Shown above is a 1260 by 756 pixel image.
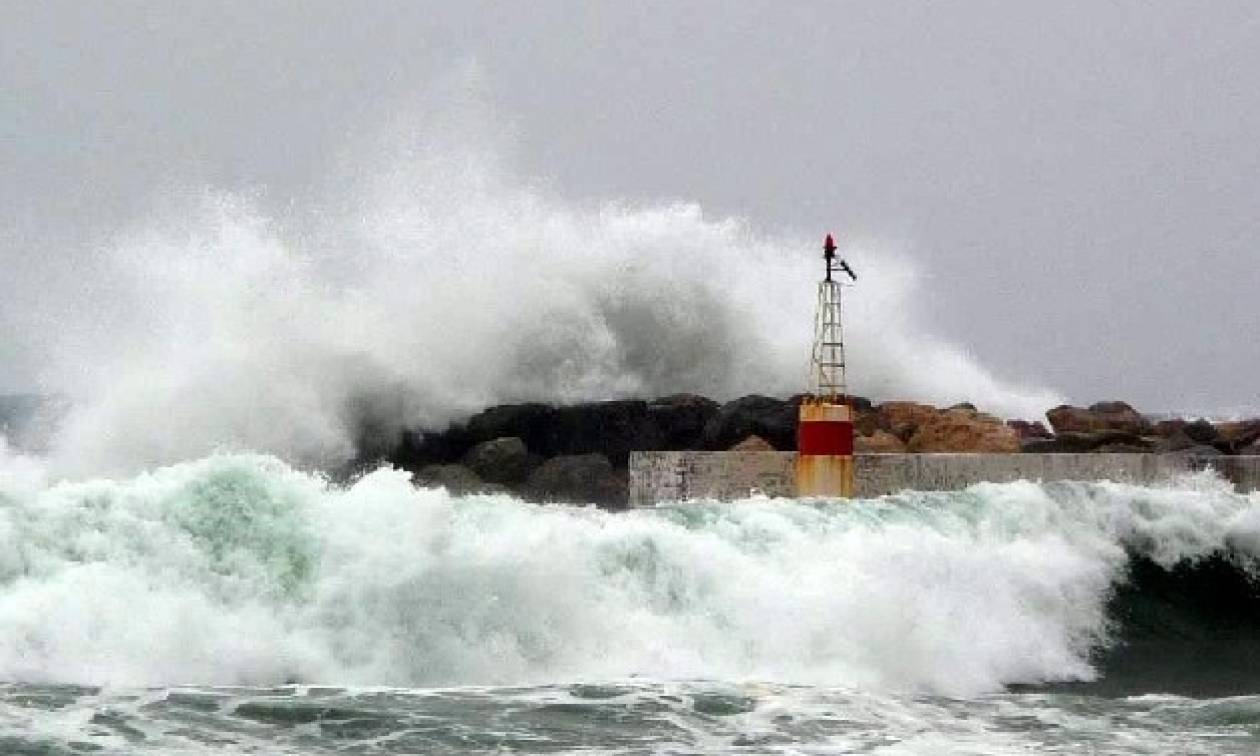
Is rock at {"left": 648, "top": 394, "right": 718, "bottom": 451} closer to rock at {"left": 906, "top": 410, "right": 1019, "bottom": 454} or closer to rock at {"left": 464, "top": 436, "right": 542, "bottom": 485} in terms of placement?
rock at {"left": 464, "top": 436, "right": 542, "bottom": 485}

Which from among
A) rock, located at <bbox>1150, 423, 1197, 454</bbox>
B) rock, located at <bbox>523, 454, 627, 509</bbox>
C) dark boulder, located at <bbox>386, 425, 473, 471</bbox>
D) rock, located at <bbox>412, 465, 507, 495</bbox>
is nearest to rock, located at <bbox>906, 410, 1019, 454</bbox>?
rock, located at <bbox>1150, 423, 1197, 454</bbox>

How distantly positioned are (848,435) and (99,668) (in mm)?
6724

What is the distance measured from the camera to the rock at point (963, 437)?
641 inches

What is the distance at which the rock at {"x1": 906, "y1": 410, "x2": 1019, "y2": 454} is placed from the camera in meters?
16.3

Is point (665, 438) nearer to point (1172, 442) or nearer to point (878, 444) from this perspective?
point (878, 444)

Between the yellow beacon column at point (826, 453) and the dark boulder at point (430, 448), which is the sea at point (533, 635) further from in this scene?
the dark boulder at point (430, 448)

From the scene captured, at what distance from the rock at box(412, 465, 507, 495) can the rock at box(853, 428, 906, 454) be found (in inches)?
118

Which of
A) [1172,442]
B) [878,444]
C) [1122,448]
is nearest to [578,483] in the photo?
[878,444]

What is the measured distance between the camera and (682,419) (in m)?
18.2

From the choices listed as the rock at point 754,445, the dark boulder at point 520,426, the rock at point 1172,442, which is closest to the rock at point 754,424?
the rock at point 754,445

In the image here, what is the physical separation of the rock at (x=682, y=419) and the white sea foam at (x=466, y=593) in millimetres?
5372

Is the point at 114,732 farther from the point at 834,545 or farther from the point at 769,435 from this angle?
the point at 769,435

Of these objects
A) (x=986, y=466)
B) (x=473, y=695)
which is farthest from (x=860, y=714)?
(x=986, y=466)

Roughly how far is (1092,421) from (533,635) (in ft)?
34.2
